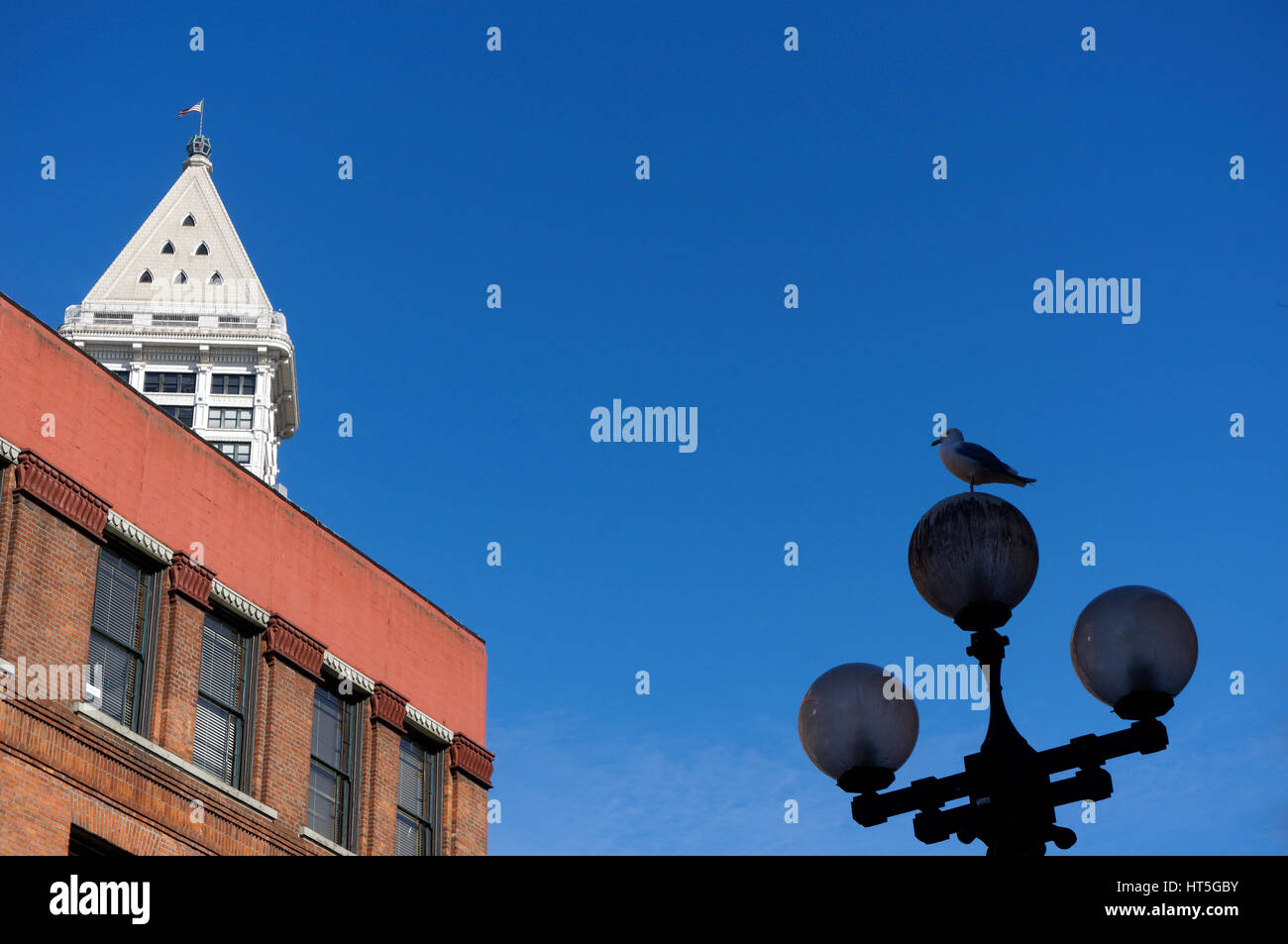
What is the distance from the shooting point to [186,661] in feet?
76.1

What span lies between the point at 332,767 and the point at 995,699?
17986 mm

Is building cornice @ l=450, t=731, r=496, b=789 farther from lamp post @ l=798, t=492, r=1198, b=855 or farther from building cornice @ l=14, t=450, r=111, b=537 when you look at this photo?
lamp post @ l=798, t=492, r=1198, b=855

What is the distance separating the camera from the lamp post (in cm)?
906

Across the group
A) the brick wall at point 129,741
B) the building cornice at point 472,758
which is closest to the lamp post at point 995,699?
the brick wall at point 129,741

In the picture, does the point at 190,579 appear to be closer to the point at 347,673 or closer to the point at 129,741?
the point at 129,741

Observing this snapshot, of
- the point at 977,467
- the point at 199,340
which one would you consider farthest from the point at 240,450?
the point at 977,467

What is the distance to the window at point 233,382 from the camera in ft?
420

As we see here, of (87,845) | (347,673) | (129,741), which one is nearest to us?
(87,845)

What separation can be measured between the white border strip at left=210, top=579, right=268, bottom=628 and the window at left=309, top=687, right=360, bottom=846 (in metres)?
1.60

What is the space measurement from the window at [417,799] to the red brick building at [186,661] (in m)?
0.05

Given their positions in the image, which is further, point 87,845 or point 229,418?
point 229,418
